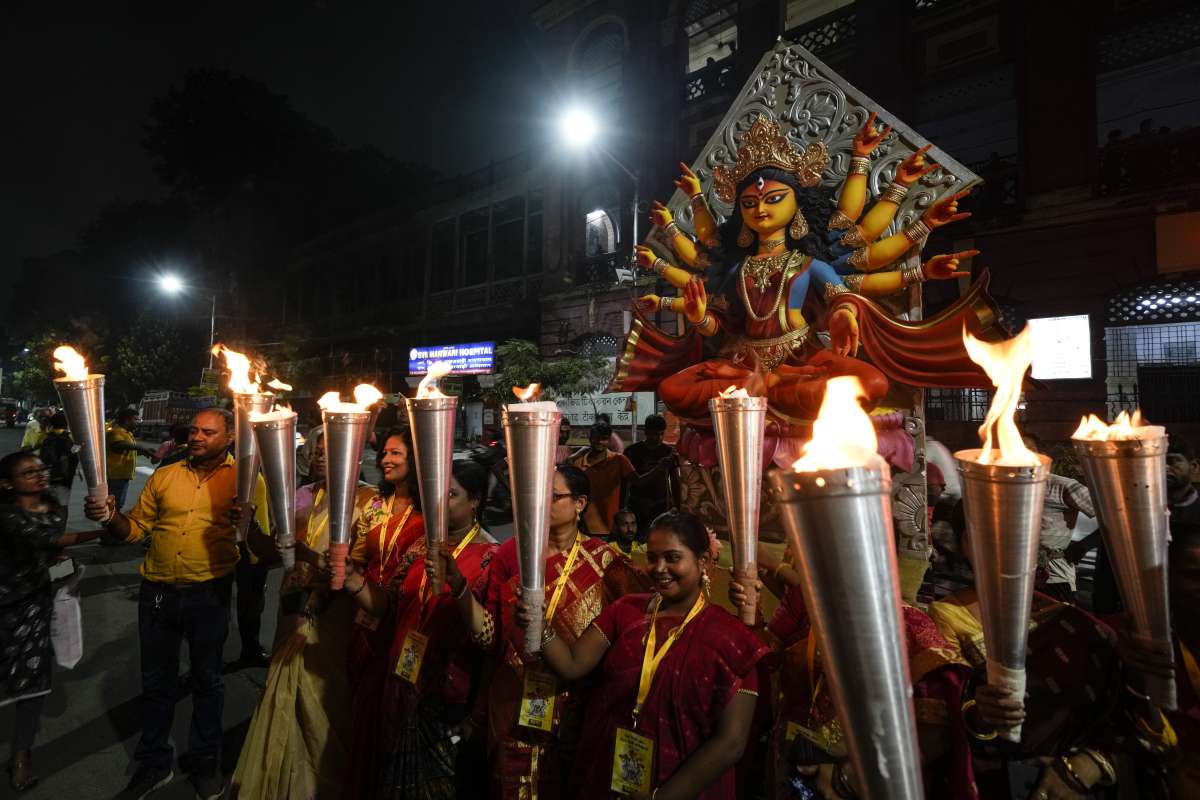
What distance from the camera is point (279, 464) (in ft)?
7.77

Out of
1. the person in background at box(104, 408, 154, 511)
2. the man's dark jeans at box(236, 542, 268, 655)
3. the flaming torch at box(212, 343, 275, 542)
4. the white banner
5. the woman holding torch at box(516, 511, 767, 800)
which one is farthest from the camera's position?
the white banner

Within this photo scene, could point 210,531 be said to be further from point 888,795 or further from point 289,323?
point 289,323

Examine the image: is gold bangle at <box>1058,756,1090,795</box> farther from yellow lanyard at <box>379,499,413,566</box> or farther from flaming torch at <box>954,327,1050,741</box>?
yellow lanyard at <box>379,499,413,566</box>

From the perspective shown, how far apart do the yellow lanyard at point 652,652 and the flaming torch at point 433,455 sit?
746mm

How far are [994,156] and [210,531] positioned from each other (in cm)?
1333

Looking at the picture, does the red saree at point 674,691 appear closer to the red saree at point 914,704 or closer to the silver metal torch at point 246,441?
the red saree at point 914,704

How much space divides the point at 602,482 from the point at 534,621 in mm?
4172

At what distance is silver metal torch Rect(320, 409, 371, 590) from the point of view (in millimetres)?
2172

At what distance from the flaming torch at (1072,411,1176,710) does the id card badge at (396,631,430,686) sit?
245cm

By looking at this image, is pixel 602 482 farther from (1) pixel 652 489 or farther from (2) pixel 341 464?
(2) pixel 341 464

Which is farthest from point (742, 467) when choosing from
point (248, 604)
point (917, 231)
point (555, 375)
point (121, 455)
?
point (555, 375)

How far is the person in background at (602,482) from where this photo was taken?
5855 mm

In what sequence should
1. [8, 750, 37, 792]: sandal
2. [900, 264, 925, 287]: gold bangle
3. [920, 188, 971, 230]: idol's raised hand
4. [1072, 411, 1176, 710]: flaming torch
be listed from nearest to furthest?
[1072, 411, 1176, 710]: flaming torch, [8, 750, 37, 792]: sandal, [920, 188, 971, 230]: idol's raised hand, [900, 264, 925, 287]: gold bangle

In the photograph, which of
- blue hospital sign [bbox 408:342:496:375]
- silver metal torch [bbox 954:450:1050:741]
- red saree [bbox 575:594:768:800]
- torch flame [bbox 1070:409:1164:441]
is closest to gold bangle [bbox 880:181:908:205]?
torch flame [bbox 1070:409:1164:441]
